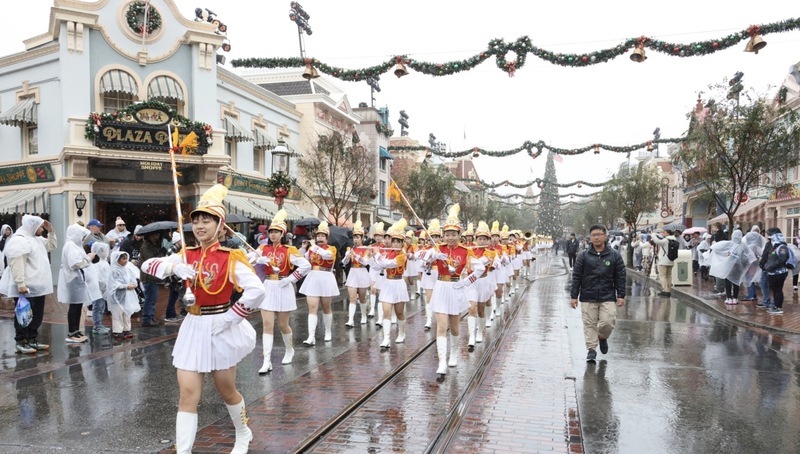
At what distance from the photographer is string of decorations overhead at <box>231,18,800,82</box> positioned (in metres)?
12.2

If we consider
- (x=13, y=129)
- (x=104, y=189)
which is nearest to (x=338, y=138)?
(x=104, y=189)

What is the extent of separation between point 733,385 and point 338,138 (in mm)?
20827

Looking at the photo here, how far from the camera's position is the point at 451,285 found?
805 cm

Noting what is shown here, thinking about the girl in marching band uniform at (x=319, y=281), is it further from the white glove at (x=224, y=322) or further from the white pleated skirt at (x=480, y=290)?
the white glove at (x=224, y=322)

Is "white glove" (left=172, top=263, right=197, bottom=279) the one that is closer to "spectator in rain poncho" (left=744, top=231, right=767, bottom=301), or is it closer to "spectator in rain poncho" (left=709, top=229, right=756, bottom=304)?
"spectator in rain poncho" (left=709, top=229, right=756, bottom=304)

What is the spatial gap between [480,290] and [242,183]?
704 inches

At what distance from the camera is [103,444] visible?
5.14 metres

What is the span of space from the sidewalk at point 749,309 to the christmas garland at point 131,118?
54.6ft

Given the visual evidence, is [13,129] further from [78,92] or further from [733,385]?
[733,385]

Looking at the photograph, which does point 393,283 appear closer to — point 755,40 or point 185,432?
point 185,432

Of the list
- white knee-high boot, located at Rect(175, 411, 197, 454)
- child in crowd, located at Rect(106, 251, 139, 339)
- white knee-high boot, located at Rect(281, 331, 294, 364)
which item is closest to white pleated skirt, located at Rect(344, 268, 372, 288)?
white knee-high boot, located at Rect(281, 331, 294, 364)

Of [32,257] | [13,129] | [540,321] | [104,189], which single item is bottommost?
[540,321]

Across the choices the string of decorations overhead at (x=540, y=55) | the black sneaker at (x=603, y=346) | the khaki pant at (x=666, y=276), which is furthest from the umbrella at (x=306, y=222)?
the khaki pant at (x=666, y=276)

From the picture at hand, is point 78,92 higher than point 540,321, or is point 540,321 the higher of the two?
point 78,92
